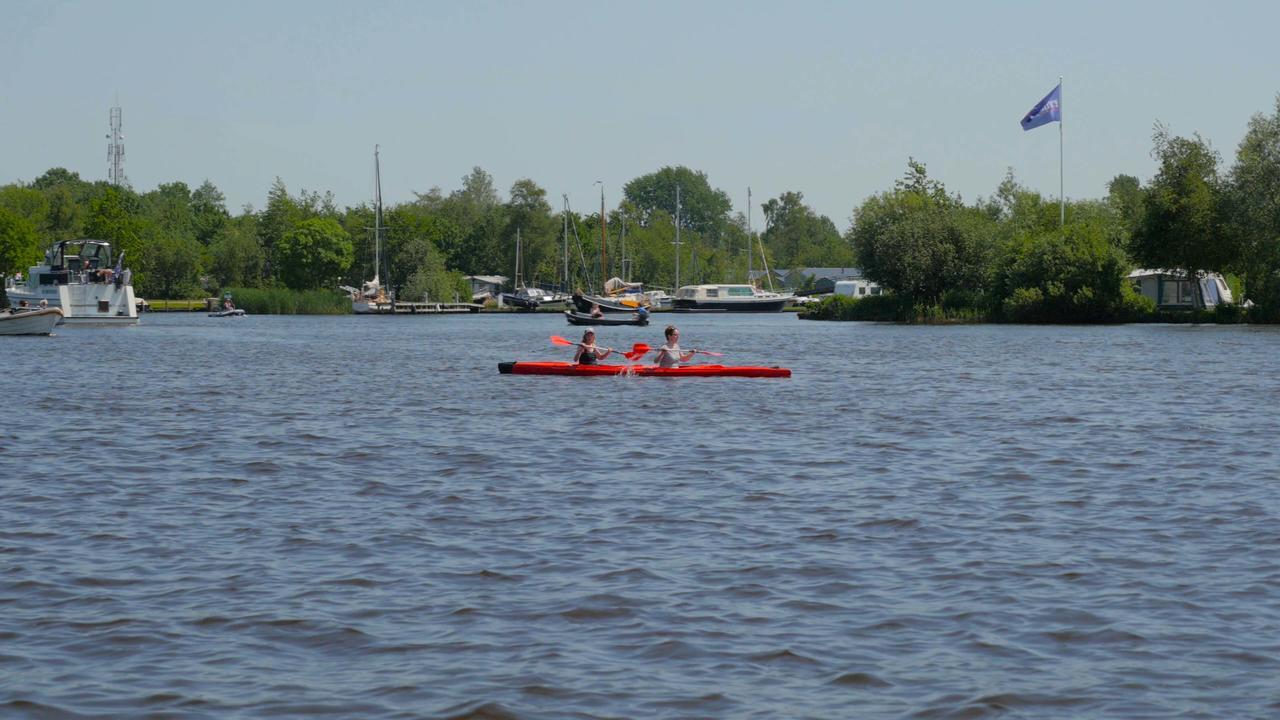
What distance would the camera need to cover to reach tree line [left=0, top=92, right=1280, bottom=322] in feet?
255

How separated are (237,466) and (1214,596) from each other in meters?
13.9

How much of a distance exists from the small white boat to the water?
4650 cm

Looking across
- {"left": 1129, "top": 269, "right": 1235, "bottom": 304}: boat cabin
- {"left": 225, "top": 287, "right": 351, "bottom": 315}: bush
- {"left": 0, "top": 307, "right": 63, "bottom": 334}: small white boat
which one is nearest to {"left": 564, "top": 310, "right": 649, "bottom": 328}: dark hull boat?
{"left": 1129, "top": 269, "right": 1235, "bottom": 304}: boat cabin

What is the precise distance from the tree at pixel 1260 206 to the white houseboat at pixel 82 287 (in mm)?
63915

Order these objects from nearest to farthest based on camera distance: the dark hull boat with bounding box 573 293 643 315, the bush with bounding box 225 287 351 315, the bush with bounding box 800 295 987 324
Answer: the bush with bounding box 800 295 987 324 < the dark hull boat with bounding box 573 293 643 315 < the bush with bounding box 225 287 351 315

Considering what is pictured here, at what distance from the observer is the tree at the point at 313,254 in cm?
15412

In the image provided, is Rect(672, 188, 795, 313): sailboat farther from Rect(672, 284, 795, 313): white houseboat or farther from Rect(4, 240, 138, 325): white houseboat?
Rect(4, 240, 138, 325): white houseboat

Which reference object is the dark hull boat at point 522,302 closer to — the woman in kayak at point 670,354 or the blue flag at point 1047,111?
the blue flag at point 1047,111

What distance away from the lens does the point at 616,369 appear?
37.3 m

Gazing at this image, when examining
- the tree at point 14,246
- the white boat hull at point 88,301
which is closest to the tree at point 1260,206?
the white boat hull at point 88,301

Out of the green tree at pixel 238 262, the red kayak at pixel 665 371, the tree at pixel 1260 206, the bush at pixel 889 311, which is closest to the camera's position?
the red kayak at pixel 665 371

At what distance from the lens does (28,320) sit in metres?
73.5

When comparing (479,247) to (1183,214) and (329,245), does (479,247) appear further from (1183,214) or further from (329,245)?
(1183,214)

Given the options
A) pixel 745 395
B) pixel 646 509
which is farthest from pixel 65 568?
pixel 745 395
